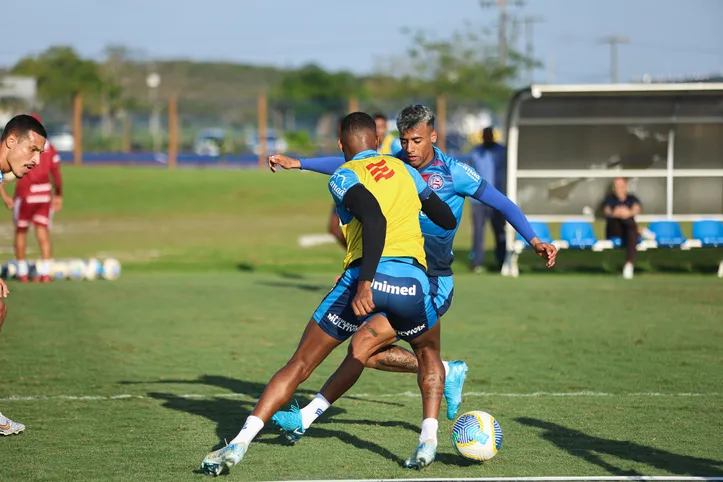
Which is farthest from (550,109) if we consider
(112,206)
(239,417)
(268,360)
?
(112,206)

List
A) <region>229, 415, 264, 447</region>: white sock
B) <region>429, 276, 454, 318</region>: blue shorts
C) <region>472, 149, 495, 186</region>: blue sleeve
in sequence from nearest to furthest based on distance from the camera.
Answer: <region>229, 415, 264, 447</region>: white sock → <region>429, 276, 454, 318</region>: blue shorts → <region>472, 149, 495, 186</region>: blue sleeve

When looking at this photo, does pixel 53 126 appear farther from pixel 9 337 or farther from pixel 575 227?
pixel 9 337

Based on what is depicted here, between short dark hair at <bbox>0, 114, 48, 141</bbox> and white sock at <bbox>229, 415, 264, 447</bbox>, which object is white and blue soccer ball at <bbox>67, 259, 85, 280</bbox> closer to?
short dark hair at <bbox>0, 114, 48, 141</bbox>

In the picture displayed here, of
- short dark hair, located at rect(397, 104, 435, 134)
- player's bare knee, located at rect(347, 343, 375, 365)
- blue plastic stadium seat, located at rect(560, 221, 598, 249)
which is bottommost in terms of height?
blue plastic stadium seat, located at rect(560, 221, 598, 249)

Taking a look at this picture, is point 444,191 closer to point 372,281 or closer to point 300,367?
point 372,281

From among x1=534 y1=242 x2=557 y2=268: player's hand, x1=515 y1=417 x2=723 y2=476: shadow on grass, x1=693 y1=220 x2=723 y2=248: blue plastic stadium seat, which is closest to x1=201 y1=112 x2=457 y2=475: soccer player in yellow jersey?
x1=534 y1=242 x2=557 y2=268: player's hand

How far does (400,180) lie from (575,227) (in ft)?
39.9

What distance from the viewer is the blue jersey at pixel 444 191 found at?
258 inches

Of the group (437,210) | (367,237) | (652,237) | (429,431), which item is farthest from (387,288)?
(652,237)

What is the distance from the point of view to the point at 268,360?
32.2 ft

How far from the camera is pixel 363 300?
5.65 metres

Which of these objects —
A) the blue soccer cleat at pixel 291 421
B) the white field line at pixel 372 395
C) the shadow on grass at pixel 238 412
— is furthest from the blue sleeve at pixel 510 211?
the white field line at pixel 372 395

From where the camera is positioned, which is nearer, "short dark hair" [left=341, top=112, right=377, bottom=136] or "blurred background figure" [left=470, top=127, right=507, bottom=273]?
"short dark hair" [left=341, top=112, right=377, bottom=136]

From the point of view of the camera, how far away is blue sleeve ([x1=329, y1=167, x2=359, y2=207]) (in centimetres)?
576
